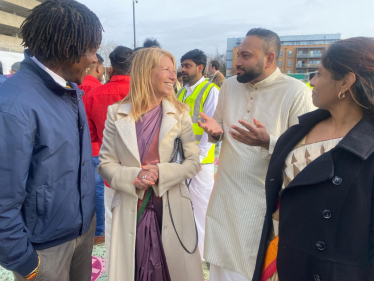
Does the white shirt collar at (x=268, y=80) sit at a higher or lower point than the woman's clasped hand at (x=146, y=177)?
higher

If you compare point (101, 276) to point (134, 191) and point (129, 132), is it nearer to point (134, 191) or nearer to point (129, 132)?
point (134, 191)

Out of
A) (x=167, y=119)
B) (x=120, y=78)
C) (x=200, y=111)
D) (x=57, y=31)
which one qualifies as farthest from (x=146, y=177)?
(x=200, y=111)

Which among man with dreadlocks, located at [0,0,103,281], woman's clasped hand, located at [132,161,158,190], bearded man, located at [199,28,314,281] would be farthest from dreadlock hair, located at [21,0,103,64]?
bearded man, located at [199,28,314,281]

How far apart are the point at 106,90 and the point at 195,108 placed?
4.26ft

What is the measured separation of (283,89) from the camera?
2.17m

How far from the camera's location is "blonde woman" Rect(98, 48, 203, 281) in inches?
79.0

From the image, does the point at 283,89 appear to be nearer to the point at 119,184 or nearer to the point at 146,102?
the point at 146,102

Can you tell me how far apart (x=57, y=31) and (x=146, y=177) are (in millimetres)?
1038

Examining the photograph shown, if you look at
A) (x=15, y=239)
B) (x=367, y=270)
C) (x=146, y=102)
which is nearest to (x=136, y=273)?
(x=15, y=239)

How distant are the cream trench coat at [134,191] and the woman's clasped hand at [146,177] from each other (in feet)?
0.14

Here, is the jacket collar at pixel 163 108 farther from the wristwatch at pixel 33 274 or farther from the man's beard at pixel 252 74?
the wristwatch at pixel 33 274

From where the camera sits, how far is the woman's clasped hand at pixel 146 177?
1.90m

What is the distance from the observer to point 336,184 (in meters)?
1.25

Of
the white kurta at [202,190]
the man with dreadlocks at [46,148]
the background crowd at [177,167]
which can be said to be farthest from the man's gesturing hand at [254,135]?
the white kurta at [202,190]
